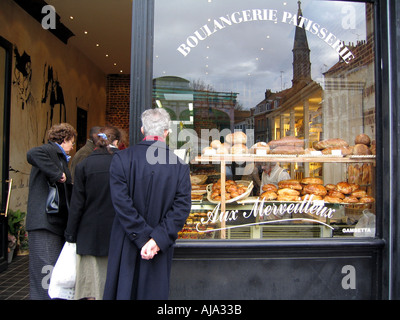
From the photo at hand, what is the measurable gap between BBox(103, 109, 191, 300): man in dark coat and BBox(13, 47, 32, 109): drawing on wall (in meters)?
4.02

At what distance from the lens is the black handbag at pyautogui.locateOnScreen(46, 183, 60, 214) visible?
8.91 feet

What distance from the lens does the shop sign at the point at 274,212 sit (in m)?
3.20

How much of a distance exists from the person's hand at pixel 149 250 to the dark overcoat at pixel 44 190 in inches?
47.2

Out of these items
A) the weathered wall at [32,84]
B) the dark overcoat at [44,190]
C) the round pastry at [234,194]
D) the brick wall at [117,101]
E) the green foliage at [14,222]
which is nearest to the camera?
the dark overcoat at [44,190]

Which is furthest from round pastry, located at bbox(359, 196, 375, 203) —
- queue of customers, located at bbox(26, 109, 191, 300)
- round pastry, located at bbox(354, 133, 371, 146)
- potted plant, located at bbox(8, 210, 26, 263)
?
potted plant, located at bbox(8, 210, 26, 263)

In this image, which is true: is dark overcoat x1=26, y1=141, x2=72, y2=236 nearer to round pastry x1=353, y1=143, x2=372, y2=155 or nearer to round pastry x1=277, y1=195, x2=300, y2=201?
round pastry x1=277, y1=195, x2=300, y2=201

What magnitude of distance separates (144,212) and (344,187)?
7.87 feet

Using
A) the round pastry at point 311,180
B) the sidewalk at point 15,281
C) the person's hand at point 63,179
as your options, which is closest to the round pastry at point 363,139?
the round pastry at point 311,180

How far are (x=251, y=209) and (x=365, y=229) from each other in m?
1.13

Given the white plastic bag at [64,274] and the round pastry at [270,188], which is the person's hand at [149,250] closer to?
the white plastic bag at [64,274]

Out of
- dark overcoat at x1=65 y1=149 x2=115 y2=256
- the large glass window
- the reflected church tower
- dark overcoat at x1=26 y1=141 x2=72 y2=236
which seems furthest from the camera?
the reflected church tower

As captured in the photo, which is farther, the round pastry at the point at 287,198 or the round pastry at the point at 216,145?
the round pastry at the point at 216,145
